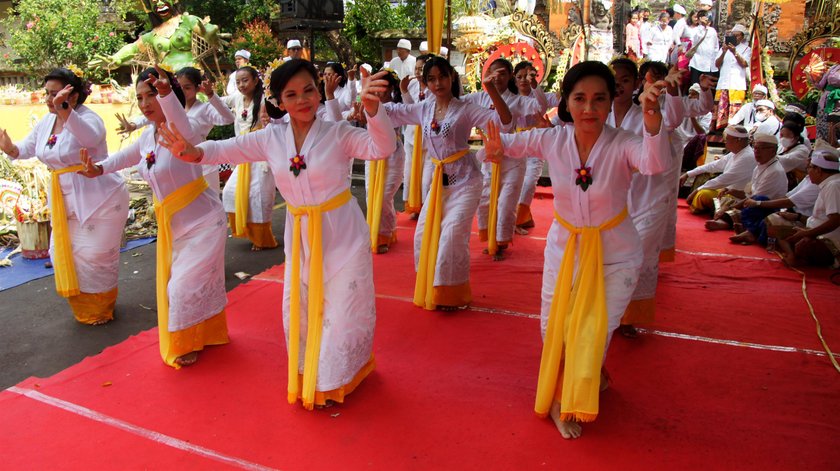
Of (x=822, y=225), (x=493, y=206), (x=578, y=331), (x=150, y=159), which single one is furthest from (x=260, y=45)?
(x=578, y=331)

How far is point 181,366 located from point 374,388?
41.4 inches

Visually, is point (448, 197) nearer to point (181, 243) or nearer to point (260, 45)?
point (181, 243)

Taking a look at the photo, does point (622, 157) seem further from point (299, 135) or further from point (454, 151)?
point (454, 151)

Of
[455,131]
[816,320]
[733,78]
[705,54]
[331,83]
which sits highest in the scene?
[705,54]

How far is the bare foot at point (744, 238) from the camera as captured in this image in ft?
19.0

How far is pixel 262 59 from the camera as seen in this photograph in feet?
43.4

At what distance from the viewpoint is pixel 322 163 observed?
2.83 meters

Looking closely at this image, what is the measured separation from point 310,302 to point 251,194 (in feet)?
10.1

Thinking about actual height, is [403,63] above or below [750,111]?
above

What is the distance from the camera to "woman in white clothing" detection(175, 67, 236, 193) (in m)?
4.11

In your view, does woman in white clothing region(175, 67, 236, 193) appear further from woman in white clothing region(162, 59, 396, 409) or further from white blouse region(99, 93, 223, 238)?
woman in white clothing region(162, 59, 396, 409)

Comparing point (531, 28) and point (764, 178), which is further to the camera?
point (531, 28)

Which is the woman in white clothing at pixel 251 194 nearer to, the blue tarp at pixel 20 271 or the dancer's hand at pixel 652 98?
the blue tarp at pixel 20 271

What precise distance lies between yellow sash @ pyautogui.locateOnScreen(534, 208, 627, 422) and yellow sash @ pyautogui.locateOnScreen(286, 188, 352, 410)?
99 cm
